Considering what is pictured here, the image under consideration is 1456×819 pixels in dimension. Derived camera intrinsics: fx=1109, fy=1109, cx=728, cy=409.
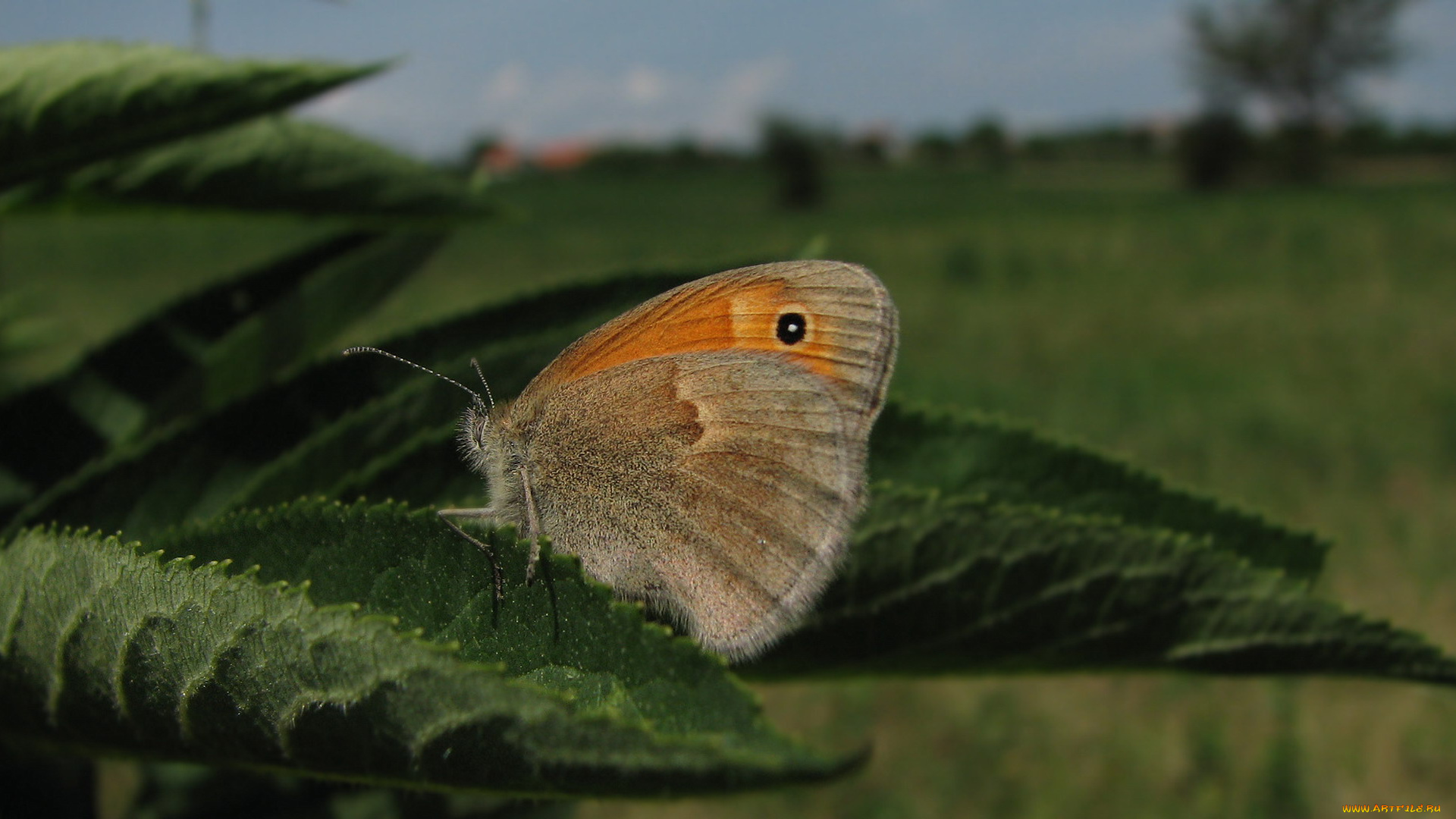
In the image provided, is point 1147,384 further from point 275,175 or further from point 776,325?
point 275,175

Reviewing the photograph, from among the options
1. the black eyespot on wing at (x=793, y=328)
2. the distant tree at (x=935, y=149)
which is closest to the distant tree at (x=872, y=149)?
the distant tree at (x=935, y=149)

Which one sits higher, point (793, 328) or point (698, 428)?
point (793, 328)

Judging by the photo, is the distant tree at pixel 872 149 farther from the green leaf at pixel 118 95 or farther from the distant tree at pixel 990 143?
the green leaf at pixel 118 95

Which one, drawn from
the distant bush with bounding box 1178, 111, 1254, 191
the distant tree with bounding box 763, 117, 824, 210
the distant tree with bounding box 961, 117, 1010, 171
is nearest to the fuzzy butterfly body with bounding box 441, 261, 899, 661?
the distant tree with bounding box 763, 117, 824, 210

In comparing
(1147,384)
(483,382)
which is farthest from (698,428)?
(1147,384)

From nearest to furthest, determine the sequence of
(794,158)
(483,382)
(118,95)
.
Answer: (118,95) → (483,382) → (794,158)

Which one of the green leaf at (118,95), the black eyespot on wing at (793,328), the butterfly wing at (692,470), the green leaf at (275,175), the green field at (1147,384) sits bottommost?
the green field at (1147,384)
